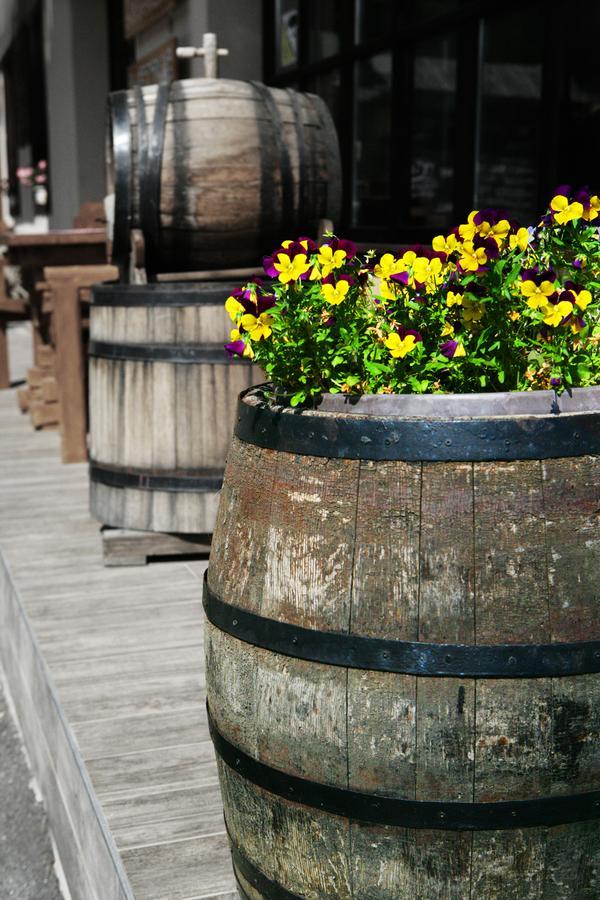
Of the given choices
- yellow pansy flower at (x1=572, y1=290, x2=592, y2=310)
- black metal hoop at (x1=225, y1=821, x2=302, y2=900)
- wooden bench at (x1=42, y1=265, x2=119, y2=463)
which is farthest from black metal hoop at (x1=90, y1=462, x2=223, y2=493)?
yellow pansy flower at (x1=572, y1=290, x2=592, y2=310)

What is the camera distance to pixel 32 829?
129 inches

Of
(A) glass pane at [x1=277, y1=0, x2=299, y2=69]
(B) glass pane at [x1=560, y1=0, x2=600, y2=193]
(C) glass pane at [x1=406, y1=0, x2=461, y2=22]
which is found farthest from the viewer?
(A) glass pane at [x1=277, y1=0, x2=299, y2=69]

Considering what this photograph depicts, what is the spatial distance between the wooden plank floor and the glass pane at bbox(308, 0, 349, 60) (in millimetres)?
3919

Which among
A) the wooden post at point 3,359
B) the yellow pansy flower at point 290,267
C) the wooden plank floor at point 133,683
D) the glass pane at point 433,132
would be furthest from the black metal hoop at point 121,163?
the wooden post at point 3,359

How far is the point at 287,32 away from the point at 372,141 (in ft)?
5.38

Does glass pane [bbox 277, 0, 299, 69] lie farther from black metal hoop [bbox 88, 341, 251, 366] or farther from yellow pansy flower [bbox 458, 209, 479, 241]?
yellow pansy flower [bbox 458, 209, 479, 241]

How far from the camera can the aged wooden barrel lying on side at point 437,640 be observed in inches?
65.0

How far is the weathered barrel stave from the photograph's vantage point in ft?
5.42

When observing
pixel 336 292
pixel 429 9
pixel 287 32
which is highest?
pixel 287 32

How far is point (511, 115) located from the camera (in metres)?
5.33

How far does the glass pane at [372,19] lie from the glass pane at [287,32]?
99 centimetres

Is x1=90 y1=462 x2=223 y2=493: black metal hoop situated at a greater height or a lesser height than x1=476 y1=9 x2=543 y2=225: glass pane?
lesser

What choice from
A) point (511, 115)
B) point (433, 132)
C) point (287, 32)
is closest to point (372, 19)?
point (433, 132)

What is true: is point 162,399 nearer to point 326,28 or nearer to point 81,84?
point 326,28
